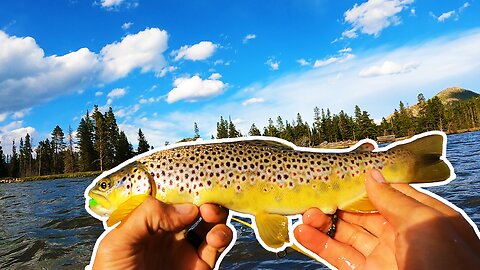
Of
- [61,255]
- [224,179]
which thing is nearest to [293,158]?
[224,179]

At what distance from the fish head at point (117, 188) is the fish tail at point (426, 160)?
1949 millimetres

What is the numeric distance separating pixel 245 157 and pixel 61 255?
871 cm

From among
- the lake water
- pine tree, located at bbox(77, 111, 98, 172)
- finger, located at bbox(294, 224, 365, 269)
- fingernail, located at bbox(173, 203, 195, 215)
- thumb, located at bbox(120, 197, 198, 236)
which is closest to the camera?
thumb, located at bbox(120, 197, 198, 236)

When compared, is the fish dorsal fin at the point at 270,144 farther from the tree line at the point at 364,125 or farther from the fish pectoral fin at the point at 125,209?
the tree line at the point at 364,125

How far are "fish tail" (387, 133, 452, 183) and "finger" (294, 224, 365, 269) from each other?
0.86m

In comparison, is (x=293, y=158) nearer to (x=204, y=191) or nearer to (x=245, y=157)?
(x=245, y=157)

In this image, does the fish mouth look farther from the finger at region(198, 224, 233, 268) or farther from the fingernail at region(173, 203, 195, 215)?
the finger at region(198, 224, 233, 268)

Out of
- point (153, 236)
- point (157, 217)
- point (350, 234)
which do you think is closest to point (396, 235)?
point (350, 234)

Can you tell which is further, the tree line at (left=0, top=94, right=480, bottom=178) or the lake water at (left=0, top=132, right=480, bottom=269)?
the tree line at (left=0, top=94, right=480, bottom=178)

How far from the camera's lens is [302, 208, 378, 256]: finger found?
3200 mm

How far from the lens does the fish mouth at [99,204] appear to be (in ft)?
9.62

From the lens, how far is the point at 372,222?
3.42 metres

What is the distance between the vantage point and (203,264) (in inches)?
137

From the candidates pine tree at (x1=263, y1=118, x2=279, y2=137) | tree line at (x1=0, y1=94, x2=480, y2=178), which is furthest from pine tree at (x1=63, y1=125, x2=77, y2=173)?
pine tree at (x1=263, y1=118, x2=279, y2=137)
